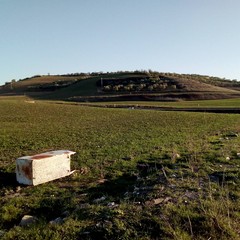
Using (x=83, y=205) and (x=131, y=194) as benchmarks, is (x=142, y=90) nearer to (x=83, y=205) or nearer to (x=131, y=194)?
(x=131, y=194)

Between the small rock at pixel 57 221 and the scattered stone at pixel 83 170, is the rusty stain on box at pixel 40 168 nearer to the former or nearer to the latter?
the scattered stone at pixel 83 170

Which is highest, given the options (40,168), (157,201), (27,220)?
(40,168)

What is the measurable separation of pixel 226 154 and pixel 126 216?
7.55 meters

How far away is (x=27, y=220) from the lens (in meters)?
6.93

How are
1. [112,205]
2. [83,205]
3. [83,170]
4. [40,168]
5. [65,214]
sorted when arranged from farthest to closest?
[83,170]
[40,168]
[83,205]
[112,205]
[65,214]

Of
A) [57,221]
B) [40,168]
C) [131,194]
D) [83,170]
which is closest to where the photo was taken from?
[57,221]

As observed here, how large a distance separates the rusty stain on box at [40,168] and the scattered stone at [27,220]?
209 cm

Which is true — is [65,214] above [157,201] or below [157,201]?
Answer: below

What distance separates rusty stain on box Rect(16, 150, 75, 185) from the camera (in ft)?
29.7

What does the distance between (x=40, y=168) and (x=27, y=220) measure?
2.44 meters

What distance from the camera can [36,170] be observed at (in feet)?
30.1

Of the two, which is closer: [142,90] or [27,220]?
[27,220]

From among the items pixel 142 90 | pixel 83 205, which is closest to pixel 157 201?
pixel 83 205

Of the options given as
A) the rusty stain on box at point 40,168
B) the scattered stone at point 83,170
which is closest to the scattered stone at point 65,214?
the rusty stain on box at point 40,168
